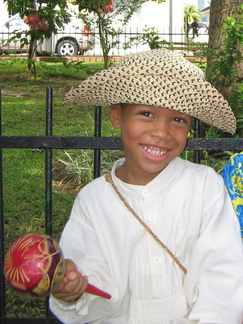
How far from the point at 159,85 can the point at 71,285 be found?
0.76 metres

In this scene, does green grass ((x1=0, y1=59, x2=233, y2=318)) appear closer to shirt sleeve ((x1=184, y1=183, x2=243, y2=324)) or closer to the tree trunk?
the tree trunk

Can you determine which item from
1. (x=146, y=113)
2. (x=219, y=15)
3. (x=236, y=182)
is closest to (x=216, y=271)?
(x=236, y=182)

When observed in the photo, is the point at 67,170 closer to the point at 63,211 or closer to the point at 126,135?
the point at 63,211

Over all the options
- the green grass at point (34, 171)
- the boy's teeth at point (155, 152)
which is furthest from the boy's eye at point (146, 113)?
the green grass at point (34, 171)

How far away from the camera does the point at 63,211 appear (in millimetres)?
4719

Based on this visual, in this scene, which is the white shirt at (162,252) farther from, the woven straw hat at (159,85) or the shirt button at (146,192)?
the woven straw hat at (159,85)

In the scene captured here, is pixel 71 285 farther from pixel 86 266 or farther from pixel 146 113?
pixel 146 113

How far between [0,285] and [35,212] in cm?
169

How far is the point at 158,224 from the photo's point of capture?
224 cm

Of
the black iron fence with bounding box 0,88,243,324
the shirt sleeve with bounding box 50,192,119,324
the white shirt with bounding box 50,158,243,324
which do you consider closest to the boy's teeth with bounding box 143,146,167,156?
the white shirt with bounding box 50,158,243,324

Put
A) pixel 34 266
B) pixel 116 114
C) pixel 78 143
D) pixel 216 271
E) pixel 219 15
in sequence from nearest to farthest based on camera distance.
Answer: pixel 34 266
pixel 216 271
pixel 116 114
pixel 78 143
pixel 219 15

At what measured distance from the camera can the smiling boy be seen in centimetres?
216

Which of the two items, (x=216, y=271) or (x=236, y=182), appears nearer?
(x=216, y=271)

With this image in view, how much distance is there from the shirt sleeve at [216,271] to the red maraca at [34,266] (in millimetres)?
559
